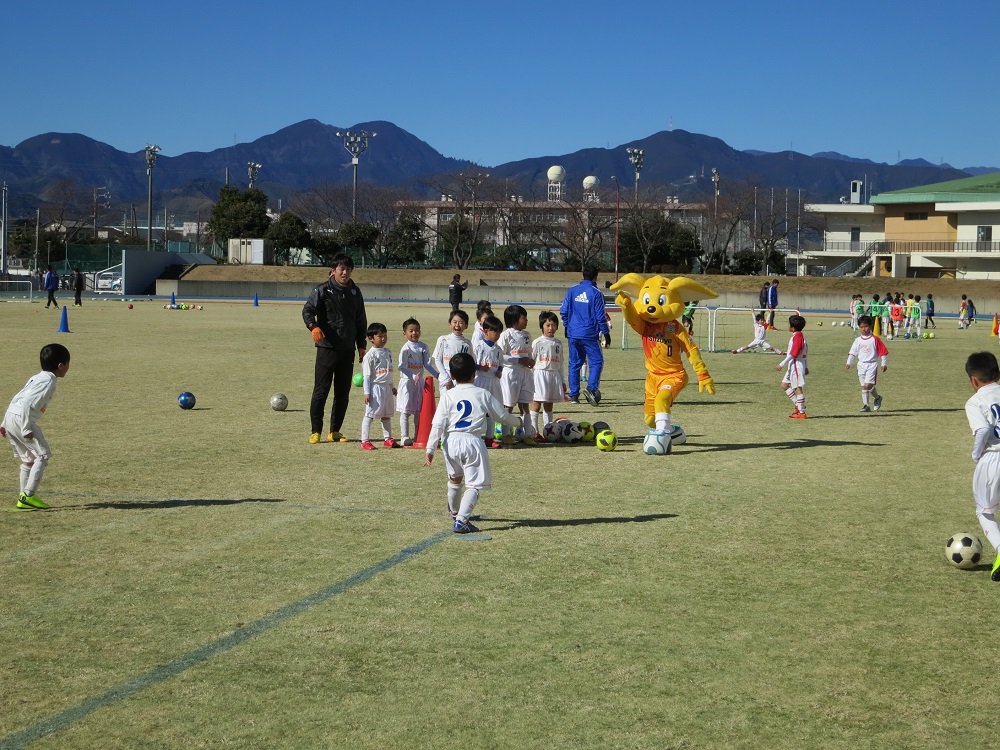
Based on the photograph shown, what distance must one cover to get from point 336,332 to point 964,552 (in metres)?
7.47

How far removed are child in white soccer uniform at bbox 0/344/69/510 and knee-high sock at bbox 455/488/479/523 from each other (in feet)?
10.9

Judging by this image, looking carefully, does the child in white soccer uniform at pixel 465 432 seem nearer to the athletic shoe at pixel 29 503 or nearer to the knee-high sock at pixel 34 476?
the knee-high sock at pixel 34 476

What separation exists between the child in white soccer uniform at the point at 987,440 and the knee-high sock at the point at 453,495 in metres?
3.67

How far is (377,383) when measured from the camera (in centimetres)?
1251

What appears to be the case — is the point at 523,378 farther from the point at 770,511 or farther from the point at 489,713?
the point at 489,713

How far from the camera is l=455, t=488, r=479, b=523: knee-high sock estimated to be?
8.27 m

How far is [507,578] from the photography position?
23.7 feet

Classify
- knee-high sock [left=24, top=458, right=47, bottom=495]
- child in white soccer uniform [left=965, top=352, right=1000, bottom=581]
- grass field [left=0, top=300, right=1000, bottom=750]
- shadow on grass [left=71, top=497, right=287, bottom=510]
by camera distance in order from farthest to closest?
shadow on grass [left=71, top=497, right=287, bottom=510]
knee-high sock [left=24, top=458, right=47, bottom=495]
child in white soccer uniform [left=965, top=352, right=1000, bottom=581]
grass field [left=0, top=300, right=1000, bottom=750]

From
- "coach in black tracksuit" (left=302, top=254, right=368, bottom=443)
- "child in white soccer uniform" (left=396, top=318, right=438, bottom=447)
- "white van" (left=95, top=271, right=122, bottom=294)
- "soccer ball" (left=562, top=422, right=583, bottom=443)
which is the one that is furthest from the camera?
"white van" (left=95, top=271, right=122, bottom=294)

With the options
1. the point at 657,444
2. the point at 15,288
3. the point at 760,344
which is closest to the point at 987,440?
the point at 657,444

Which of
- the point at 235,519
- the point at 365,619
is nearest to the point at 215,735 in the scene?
the point at 365,619

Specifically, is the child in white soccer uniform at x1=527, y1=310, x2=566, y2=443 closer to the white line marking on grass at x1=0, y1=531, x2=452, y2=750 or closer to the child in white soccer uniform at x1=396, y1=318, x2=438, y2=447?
the child in white soccer uniform at x1=396, y1=318, x2=438, y2=447

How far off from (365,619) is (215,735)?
1656 mm

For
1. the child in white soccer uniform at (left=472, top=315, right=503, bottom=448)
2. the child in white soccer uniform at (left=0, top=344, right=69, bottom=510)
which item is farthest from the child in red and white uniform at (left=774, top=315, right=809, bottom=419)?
the child in white soccer uniform at (left=0, top=344, right=69, bottom=510)
